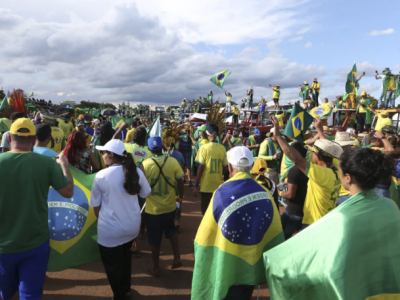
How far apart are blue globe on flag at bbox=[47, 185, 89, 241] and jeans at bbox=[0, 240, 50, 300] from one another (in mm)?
512

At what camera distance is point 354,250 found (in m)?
1.87

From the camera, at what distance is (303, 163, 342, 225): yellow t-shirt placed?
302 centimetres

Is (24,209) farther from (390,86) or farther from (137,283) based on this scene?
(390,86)

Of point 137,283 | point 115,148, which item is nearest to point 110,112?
point 137,283

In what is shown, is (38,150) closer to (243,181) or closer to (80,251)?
(80,251)

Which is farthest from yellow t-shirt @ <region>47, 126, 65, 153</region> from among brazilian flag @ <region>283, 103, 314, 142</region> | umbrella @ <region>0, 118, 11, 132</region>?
brazilian flag @ <region>283, 103, 314, 142</region>

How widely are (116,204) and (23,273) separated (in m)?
1.01

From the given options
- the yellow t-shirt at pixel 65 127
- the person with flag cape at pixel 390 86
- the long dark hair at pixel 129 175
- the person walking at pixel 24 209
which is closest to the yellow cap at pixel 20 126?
the person walking at pixel 24 209

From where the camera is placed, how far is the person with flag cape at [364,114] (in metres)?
14.4

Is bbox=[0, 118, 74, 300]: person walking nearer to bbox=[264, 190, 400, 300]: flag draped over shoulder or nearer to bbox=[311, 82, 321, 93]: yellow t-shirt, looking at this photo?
bbox=[264, 190, 400, 300]: flag draped over shoulder

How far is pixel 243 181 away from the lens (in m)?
2.55

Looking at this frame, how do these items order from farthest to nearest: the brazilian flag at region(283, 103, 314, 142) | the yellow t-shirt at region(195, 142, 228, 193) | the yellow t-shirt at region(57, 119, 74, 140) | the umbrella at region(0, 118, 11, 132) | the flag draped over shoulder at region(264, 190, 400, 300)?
the yellow t-shirt at region(57, 119, 74, 140), the umbrella at region(0, 118, 11, 132), the yellow t-shirt at region(195, 142, 228, 193), the brazilian flag at region(283, 103, 314, 142), the flag draped over shoulder at region(264, 190, 400, 300)

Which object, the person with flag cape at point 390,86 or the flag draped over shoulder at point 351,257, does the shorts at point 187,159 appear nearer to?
the flag draped over shoulder at point 351,257

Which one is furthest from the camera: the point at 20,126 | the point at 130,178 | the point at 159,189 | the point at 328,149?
the point at 159,189
